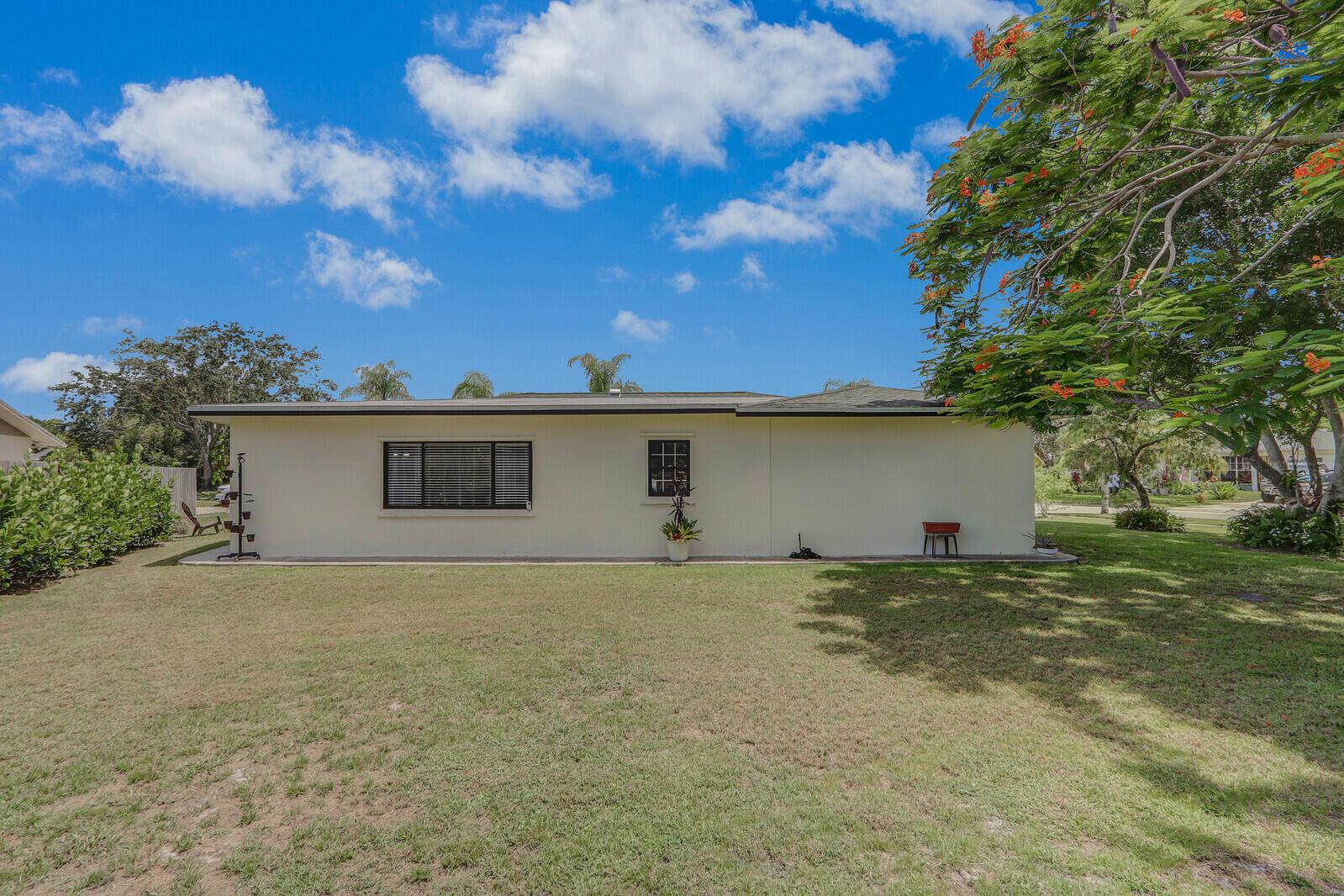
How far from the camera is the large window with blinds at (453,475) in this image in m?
10.0

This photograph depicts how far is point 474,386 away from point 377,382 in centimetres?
708

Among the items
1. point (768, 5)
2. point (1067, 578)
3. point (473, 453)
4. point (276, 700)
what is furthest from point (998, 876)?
point (768, 5)

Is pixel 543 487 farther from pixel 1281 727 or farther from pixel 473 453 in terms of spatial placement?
pixel 1281 727

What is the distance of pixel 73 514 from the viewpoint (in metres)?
8.31

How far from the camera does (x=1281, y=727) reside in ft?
11.4

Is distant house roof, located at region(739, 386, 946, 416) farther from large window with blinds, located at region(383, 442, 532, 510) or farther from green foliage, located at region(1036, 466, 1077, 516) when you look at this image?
green foliage, located at region(1036, 466, 1077, 516)

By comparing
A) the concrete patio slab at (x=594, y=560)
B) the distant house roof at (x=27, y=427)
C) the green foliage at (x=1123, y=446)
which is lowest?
the concrete patio slab at (x=594, y=560)

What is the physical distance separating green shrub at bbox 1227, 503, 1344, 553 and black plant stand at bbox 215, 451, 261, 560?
19240 millimetres

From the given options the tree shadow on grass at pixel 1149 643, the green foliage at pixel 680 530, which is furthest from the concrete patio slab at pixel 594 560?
the tree shadow on grass at pixel 1149 643

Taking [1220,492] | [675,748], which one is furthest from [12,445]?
[1220,492]

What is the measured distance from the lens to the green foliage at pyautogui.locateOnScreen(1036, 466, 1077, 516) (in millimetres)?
21844

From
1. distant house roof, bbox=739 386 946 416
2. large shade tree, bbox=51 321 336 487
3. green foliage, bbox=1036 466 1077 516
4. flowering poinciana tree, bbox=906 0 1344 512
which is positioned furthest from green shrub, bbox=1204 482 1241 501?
large shade tree, bbox=51 321 336 487

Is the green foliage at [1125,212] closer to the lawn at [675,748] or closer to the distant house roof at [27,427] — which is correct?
the lawn at [675,748]

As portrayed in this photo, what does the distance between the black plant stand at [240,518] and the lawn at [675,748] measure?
10.3 ft
